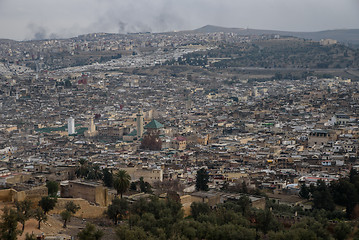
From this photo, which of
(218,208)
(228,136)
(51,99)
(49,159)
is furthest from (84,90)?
(218,208)

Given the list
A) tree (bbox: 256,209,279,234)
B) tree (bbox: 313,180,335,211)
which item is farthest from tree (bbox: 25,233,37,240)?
tree (bbox: 313,180,335,211)

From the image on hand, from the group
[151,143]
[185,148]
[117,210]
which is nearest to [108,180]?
[117,210]

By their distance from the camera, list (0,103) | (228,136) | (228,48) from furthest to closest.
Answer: (228,48)
(0,103)
(228,136)

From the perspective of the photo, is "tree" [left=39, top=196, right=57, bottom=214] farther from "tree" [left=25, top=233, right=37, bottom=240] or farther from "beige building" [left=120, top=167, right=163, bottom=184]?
"beige building" [left=120, top=167, right=163, bottom=184]

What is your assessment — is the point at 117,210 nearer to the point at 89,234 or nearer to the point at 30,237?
the point at 89,234

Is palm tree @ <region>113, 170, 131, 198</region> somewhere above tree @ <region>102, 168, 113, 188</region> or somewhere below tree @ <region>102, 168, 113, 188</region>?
above

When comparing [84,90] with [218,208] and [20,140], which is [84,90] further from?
[218,208]
